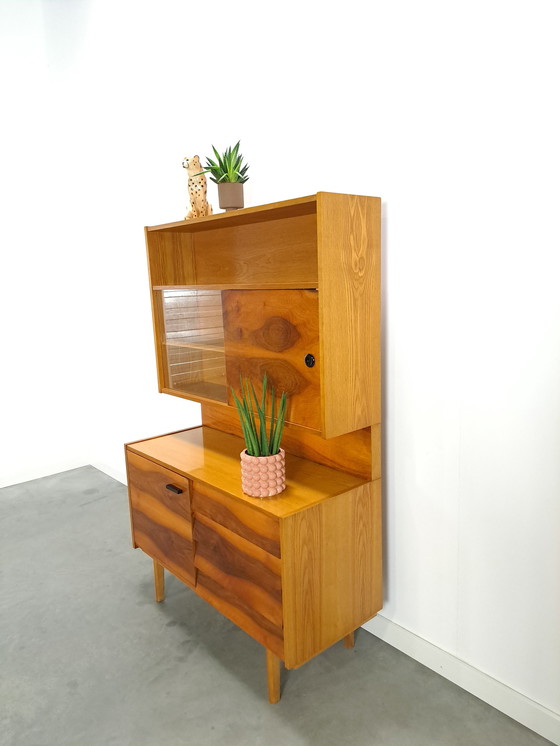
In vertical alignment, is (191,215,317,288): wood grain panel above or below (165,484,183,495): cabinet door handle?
above

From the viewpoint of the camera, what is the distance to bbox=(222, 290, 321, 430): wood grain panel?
1.76 meters

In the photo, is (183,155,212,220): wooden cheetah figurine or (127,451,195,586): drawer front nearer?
(127,451,195,586): drawer front

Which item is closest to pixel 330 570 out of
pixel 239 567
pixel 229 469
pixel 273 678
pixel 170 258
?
pixel 239 567

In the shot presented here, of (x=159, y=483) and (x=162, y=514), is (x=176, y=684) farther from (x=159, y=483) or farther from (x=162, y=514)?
(x=159, y=483)

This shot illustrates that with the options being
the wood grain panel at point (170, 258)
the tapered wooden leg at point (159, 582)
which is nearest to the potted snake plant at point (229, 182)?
the wood grain panel at point (170, 258)

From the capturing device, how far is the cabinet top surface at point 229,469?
5.79 feet

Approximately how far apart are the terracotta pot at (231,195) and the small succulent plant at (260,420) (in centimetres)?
64

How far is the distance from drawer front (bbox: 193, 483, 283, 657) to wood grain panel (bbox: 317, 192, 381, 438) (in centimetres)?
41

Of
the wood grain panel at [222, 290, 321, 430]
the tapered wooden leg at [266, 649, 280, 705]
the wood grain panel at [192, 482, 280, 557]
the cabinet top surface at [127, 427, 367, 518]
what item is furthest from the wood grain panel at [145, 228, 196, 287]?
the tapered wooden leg at [266, 649, 280, 705]

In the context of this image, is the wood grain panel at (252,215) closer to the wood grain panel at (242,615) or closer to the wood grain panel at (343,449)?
the wood grain panel at (343,449)

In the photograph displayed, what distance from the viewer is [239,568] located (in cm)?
186

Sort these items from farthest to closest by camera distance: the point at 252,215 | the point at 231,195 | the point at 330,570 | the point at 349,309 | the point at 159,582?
the point at 159,582 < the point at 231,195 < the point at 252,215 < the point at 330,570 < the point at 349,309

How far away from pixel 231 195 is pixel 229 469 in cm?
100

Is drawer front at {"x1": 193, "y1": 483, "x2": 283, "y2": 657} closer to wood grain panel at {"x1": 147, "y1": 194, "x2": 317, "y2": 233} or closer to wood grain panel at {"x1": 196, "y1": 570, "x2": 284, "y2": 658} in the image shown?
wood grain panel at {"x1": 196, "y1": 570, "x2": 284, "y2": 658}
